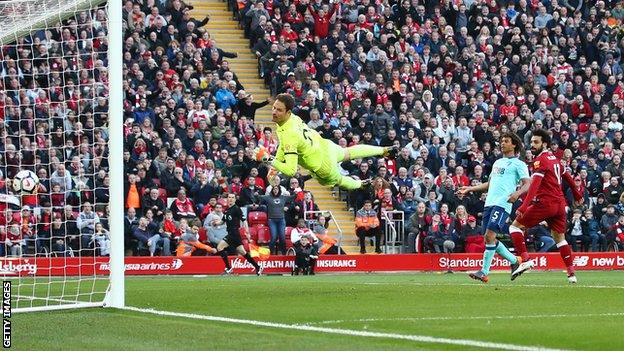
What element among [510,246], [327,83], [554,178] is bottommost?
[510,246]

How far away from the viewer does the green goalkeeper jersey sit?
18438 mm

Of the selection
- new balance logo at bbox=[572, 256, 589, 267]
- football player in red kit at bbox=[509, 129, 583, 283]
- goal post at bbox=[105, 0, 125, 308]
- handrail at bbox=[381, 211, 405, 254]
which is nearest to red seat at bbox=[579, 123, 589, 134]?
new balance logo at bbox=[572, 256, 589, 267]

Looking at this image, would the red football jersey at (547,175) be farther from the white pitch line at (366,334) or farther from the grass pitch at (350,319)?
the white pitch line at (366,334)

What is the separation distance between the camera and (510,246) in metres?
32.3

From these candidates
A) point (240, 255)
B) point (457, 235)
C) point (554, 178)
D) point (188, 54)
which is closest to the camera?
point (554, 178)

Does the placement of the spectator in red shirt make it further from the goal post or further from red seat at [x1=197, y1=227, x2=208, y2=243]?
the goal post

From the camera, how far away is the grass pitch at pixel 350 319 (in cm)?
1172

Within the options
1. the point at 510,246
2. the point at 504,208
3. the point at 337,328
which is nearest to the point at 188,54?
the point at 510,246

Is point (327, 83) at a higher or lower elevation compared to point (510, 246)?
higher

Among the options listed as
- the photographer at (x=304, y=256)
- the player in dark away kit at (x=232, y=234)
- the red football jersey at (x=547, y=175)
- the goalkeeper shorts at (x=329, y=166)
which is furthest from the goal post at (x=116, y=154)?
the photographer at (x=304, y=256)

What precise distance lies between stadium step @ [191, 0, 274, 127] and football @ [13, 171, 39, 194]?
48.3ft

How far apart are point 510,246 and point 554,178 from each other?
1215 centimetres

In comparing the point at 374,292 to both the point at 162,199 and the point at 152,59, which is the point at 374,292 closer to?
the point at 162,199

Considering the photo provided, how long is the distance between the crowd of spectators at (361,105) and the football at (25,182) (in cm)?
348
